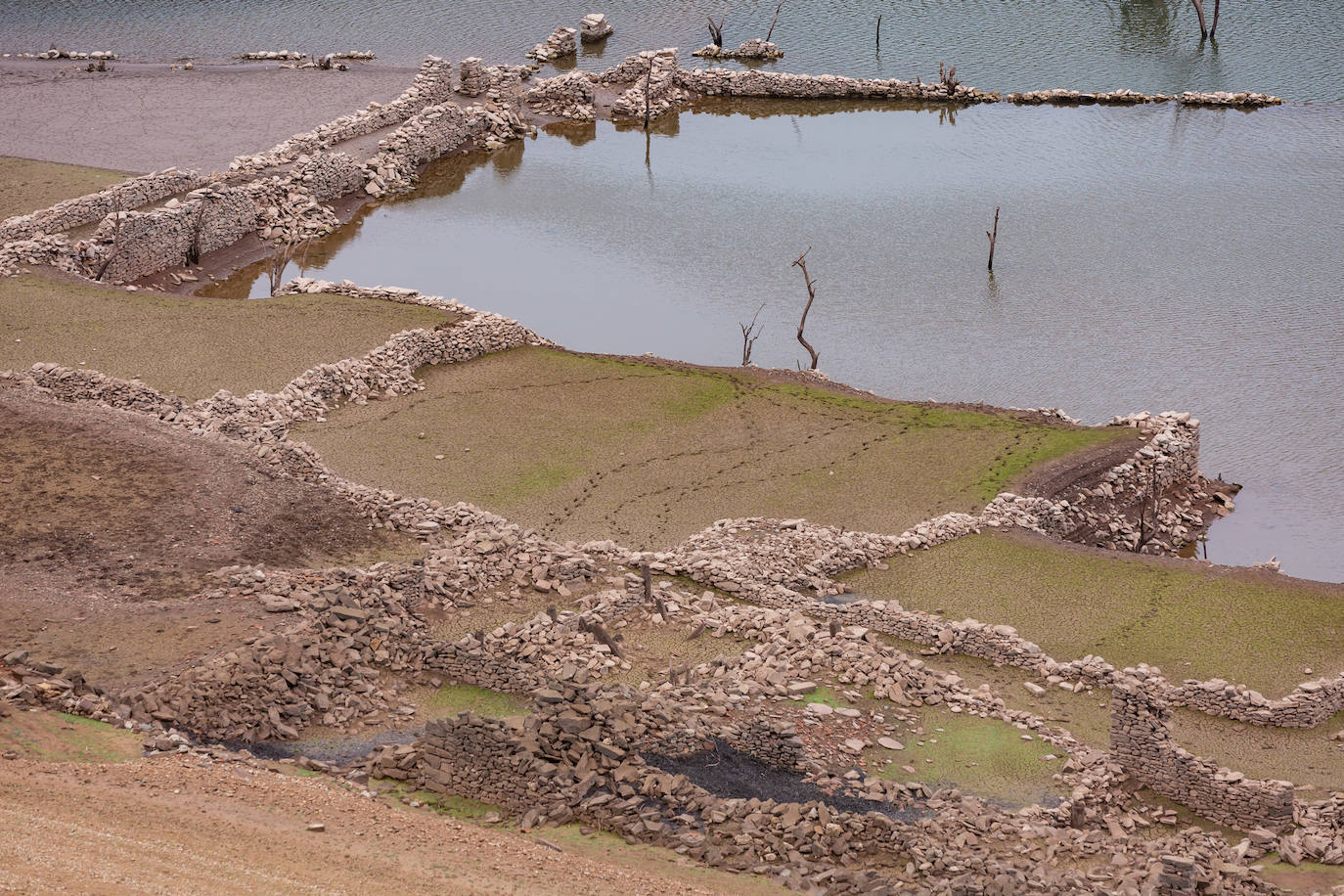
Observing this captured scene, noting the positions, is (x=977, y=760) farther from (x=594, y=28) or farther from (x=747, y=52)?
(x=594, y=28)

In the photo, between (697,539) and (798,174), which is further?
(798,174)

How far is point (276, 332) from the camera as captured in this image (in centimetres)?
3484

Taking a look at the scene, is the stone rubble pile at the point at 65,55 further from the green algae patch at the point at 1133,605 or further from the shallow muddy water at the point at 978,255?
the green algae patch at the point at 1133,605

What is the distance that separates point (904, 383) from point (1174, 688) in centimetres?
1460

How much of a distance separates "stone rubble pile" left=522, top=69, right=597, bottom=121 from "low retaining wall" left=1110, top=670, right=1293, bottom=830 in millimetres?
41194

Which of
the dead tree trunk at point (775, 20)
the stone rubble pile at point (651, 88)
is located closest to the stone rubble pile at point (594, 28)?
the stone rubble pile at point (651, 88)

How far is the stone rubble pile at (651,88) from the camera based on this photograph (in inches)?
2274

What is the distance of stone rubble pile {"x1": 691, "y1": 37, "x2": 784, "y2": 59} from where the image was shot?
211 feet

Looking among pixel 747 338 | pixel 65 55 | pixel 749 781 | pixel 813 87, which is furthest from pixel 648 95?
pixel 749 781

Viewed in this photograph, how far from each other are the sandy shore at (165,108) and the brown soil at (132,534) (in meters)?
23.7

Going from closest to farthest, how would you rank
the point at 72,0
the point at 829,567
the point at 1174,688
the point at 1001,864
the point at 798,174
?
the point at 1001,864
the point at 1174,688
the point at 829,567
the point at 798,174
the point at 72,0

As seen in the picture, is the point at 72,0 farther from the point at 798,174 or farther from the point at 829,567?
the point at 829,567

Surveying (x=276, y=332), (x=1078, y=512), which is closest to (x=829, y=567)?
(x=1078, y=512)

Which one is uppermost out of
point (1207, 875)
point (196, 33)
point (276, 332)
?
point (196, 33)
